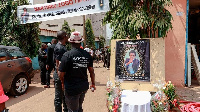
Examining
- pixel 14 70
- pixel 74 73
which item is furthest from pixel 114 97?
pixel 14 70

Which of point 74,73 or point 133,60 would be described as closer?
point 74,73

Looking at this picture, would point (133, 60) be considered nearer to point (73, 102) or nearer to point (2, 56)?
point (73, 102)

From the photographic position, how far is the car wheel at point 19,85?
19.9ft

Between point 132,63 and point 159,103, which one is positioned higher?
point 132,63

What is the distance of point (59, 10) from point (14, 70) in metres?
2.86

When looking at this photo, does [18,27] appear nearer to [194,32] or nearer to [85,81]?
[85,81]

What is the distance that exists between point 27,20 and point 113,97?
587 cm

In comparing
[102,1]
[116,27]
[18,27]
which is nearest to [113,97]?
[116,27]

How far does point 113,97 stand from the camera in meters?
3.90

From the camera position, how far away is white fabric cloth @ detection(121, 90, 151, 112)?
3471 mm

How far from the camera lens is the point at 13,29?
29.6 ft

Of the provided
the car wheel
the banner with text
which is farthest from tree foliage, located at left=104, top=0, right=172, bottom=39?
the car wheel

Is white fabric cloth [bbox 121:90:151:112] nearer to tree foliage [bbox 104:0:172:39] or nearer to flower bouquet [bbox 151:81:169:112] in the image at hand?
flower bouquet [bbox 151:81:169:112]

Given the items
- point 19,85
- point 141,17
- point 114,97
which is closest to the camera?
point 114,97
